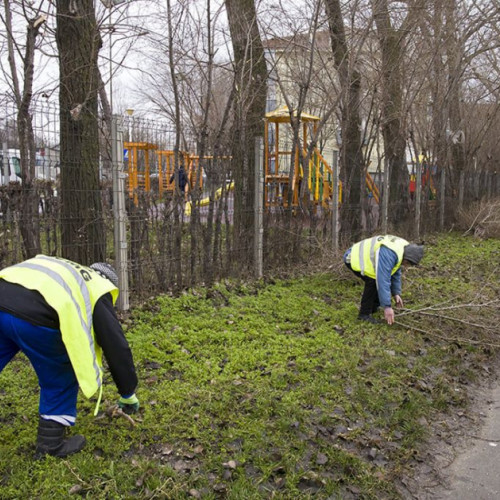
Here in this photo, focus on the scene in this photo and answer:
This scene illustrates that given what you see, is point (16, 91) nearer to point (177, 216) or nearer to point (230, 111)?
point (177, 216)

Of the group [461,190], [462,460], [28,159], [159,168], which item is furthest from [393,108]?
[462,460]

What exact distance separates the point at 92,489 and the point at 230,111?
20.9 feet

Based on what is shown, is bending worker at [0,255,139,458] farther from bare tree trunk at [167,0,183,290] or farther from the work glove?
bare tree trunk at [167,0,183,290]

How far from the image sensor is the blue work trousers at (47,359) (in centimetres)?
299

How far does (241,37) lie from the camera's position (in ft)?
28.3

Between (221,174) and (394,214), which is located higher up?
(221,174)

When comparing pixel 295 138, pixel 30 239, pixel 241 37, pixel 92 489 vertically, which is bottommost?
pixel 92 489

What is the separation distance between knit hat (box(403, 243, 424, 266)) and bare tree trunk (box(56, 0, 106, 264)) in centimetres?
339

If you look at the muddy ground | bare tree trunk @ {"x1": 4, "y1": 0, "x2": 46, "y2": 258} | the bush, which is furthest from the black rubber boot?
the bush

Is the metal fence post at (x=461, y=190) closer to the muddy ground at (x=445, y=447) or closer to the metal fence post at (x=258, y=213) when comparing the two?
the metal fence post at (x=258, y=213)

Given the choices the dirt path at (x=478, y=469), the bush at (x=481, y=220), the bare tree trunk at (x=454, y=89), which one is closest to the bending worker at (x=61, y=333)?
the dirt path at (x=478, y=469)

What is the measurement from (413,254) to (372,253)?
47 centimetres

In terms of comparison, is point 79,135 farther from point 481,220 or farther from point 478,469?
point 481,220

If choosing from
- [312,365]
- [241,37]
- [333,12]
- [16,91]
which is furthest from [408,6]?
[312,365]
